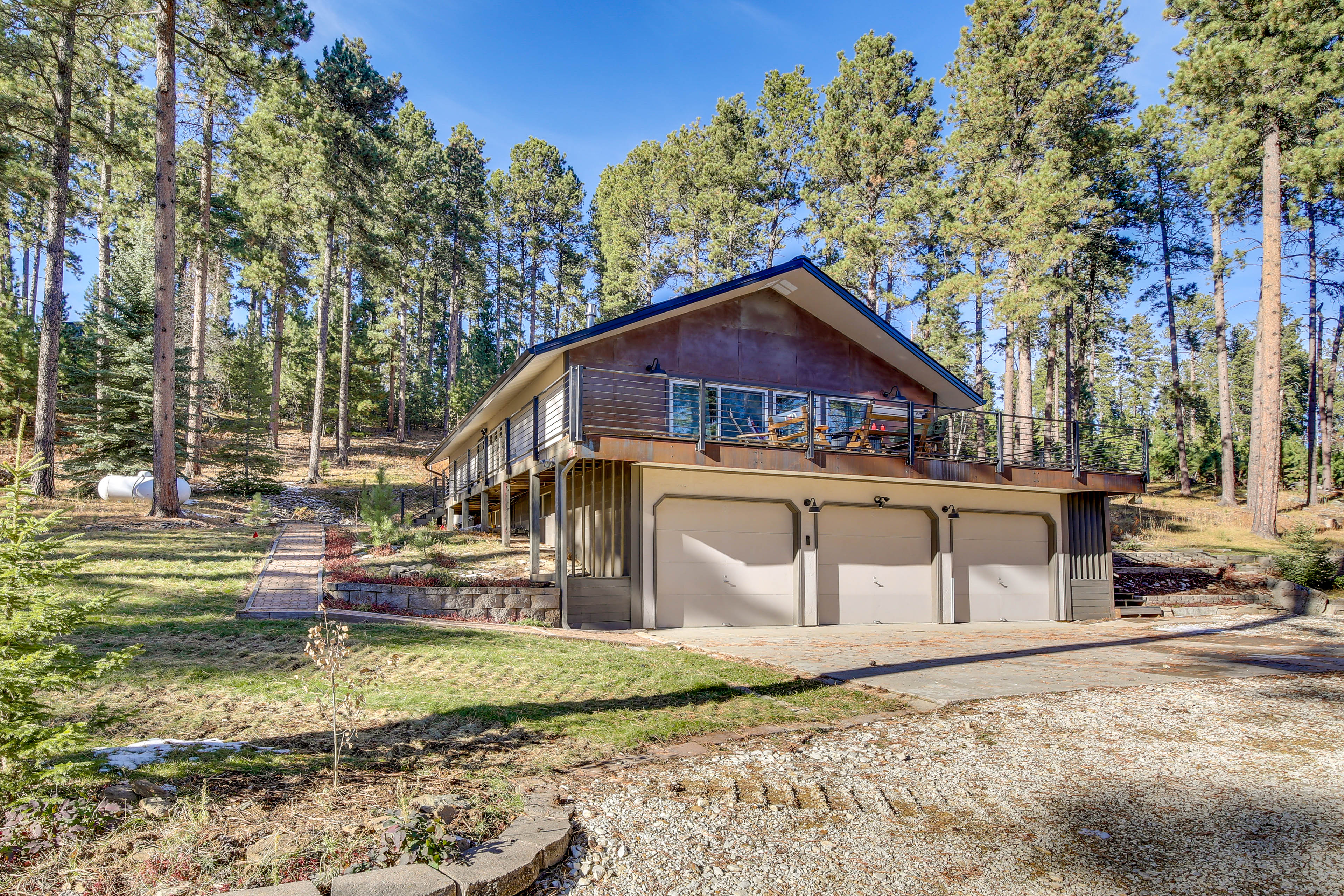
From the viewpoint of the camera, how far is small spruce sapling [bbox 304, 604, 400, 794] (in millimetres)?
3650

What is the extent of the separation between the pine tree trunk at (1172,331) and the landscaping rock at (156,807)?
37.4 metres

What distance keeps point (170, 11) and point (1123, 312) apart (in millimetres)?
49616

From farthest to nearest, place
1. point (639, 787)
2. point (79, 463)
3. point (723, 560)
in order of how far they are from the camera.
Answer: point (79, 463), point (723, 560), point (639, 787)

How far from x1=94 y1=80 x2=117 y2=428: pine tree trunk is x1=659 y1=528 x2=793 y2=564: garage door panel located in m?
17.1

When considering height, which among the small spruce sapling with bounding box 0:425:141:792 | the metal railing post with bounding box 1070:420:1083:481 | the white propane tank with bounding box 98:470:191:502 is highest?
the metal railing post with bounding box 1070:420:1083:481

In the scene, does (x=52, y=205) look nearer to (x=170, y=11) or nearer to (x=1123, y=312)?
(x=170, y=11)

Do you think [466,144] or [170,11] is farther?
[466,144]

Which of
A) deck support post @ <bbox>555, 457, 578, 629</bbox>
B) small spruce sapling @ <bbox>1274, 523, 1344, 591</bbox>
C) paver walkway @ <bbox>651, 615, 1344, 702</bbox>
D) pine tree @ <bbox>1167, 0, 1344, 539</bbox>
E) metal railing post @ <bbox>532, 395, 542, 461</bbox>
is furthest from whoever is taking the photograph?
pine tree @ <bbox>1167, 0, 1344, 539</bbox>

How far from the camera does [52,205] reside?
24656 mm

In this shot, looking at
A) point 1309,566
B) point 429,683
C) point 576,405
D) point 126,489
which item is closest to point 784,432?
point 576,405

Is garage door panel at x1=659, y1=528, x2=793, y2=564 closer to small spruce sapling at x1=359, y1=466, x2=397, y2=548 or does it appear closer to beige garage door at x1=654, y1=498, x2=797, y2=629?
beige garage door at x1=654, y1=498, x2=797, y2=629

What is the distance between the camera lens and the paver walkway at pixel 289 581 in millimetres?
8430

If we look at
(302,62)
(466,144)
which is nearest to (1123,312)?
(466,144)

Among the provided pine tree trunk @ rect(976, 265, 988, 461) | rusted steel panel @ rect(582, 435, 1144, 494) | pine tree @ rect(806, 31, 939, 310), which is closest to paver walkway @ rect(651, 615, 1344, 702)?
rusted steel panel @ rect(582, 435, 1144, 494)
